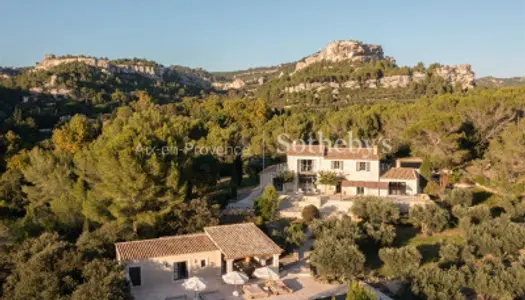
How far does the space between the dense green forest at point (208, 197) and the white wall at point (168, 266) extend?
5.47 ft

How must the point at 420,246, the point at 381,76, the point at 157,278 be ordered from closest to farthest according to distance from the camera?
the point at 157,278
the point at 420,246
the point at 381,76

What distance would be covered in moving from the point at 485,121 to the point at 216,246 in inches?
971

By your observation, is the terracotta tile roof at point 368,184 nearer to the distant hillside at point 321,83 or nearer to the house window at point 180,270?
the house window at point 180,270

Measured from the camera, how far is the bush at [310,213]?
24.5 m

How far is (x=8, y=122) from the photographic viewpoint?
50.7 metres

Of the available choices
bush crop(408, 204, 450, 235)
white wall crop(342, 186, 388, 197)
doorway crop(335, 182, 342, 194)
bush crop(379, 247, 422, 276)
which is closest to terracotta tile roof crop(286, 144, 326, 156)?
doorway crop(335, 182, 342, 194)

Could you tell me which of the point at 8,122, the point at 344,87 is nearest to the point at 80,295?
the point at 8,122

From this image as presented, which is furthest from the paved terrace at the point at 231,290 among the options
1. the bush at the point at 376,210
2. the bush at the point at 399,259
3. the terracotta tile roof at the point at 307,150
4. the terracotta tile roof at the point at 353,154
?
the terracotta tile roof at the point at 307,150

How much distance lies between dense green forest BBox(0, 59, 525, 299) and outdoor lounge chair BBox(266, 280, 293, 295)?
5.64ft

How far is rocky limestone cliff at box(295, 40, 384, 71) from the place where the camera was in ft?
326

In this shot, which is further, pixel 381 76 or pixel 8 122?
pixel 381 76

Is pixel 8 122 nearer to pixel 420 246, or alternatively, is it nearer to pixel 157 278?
pixel 157 278

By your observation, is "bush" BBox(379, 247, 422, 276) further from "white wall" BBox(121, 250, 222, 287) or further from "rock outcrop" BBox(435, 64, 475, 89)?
"rock outcrop" BBox(435, 64, 475, 89)

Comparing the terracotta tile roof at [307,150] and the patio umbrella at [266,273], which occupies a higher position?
the terracotta tile roof at [307,150]
